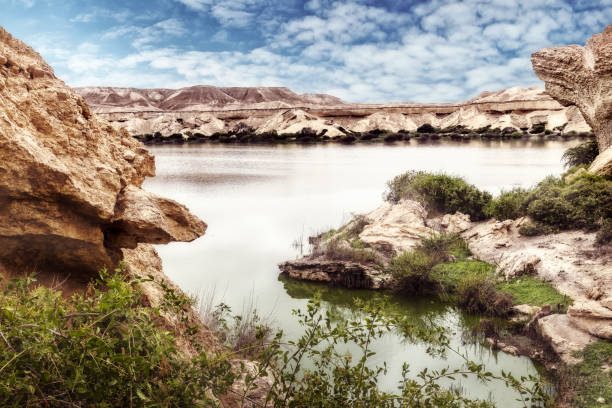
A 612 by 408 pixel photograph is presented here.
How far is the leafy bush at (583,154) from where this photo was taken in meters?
Result: 18.9

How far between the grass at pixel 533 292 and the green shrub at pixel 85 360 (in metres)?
9.03

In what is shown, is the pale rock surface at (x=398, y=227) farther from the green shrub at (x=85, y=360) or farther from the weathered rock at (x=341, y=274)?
the green shrub at (x=85, y=360)

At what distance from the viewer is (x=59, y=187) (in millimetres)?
3357

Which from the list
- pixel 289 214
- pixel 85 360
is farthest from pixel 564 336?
pixel 289 214

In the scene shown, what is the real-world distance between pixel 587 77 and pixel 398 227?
389 inches

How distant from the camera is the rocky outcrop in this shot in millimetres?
3262

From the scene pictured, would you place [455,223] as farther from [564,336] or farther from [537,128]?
[537,128]

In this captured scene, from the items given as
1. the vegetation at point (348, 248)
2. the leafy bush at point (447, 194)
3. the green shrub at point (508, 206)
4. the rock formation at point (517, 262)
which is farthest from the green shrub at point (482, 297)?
the leafy bush at point (447, 194)

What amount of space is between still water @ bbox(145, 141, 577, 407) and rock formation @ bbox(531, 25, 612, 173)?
3.50 meters

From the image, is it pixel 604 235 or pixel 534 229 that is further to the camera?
pixel 534 229

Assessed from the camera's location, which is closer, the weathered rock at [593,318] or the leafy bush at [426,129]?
the weathered rock at [593,318]

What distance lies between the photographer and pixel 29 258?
12.5ft

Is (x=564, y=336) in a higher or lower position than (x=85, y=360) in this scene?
lower

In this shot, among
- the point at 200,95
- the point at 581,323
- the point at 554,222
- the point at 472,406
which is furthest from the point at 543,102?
the point at 200,95
